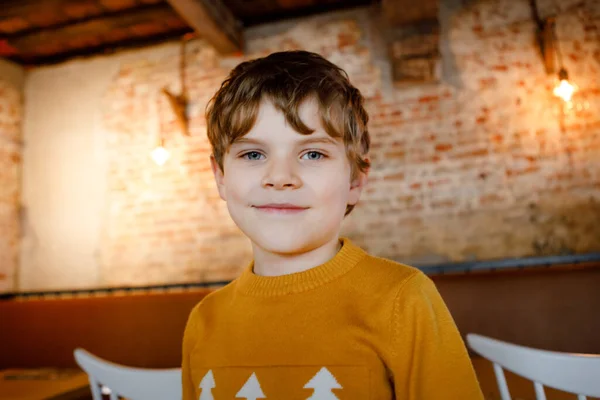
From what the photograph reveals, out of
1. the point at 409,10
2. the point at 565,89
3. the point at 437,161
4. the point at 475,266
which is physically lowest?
the point at 475,266

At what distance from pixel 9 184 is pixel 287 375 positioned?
409 cm

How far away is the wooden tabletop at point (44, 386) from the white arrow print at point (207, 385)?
1.10 meters

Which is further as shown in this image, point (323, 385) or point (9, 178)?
point (9, 178)

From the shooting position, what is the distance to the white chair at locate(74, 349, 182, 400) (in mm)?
913

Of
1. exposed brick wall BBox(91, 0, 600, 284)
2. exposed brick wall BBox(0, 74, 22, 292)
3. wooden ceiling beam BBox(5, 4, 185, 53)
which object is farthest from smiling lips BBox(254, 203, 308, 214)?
exposed brick wall BBox(0, 74, 22, 292)

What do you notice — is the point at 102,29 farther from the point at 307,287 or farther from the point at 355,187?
the point at 307,287

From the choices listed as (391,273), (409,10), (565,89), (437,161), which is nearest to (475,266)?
(437,161)

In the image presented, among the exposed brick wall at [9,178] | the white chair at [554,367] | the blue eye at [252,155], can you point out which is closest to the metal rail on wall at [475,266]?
the exposed brick wall at [9,178]

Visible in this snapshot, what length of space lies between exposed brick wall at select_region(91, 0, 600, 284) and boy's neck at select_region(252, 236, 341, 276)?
237 cm

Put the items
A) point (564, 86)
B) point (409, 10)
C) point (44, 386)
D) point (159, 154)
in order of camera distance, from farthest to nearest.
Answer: point (159, 154), point (409, 10), point (564, 86), point (44, 386)

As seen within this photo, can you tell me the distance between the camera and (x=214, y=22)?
10.3 ft

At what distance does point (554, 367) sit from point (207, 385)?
0.65 metres

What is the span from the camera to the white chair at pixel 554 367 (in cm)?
76

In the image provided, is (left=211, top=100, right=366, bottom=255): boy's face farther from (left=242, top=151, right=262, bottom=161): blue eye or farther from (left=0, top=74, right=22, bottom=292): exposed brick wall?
(left=0, top=74, right=22, bottom=292): exposed brick wall
